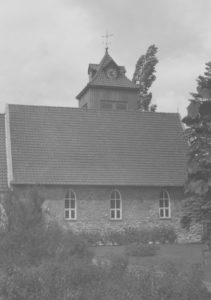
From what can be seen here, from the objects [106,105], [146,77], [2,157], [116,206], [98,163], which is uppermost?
[146,77]

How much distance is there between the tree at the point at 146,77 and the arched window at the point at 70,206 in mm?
21198

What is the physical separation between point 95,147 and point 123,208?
159 inches

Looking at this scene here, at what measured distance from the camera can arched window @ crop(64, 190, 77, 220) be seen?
28381 millimetres

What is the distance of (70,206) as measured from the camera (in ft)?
93.4

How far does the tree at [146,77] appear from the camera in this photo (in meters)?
48.1

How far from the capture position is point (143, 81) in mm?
48312

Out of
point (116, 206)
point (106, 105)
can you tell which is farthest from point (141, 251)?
point (106, 105)

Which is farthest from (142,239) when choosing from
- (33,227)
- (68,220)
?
(33,227)

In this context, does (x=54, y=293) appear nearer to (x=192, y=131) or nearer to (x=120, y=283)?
(x=120, y=283)

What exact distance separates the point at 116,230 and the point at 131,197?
2.07 meters

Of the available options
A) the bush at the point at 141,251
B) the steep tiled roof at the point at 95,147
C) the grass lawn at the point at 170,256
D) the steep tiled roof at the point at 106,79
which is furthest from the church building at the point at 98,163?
the steep tiled roof at the point at 106,79

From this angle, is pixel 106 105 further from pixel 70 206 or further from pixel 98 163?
pixel 70 206

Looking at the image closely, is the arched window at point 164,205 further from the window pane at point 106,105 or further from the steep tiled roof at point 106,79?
the steep tiled roof at point 106,79

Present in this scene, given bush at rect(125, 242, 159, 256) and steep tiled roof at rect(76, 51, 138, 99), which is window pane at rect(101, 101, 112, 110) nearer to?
steep tiled roof at rect(76, 51, 138, 99)
